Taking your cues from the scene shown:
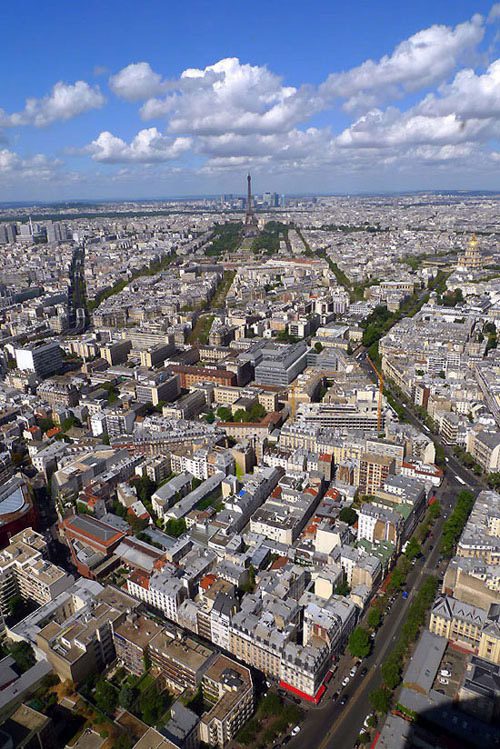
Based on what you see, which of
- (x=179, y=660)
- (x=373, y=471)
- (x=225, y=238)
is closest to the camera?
(x=179, y=660)

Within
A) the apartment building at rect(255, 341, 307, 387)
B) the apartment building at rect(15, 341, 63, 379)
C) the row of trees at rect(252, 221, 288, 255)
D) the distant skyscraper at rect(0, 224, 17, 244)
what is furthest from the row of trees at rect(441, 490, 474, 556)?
the distant skyscraper at rect(0, 224, 17, 244)

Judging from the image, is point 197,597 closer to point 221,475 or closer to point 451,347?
point 221,475

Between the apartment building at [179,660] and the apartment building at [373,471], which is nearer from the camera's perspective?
the apartment building at [179,660]

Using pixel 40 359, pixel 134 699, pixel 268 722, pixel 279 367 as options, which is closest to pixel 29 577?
pixel 134 699

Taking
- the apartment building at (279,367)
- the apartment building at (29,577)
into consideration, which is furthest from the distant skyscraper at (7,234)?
the apartment building at (29,577)

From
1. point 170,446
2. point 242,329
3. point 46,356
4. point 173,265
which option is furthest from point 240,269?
point 170,446

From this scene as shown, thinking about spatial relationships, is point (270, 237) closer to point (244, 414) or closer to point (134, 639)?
point (244, 414)

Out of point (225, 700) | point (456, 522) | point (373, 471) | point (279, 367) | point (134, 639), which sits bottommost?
point (225, 700)

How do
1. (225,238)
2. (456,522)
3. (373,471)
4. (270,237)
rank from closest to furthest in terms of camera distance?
(456,522) < (373,471) < (270,237) < (225,238)

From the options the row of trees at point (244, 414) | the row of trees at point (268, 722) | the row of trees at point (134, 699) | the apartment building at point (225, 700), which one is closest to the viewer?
the apartment building at point (225, 700)

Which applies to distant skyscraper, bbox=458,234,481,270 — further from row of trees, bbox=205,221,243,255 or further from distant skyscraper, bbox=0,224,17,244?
distant skyscraper, bbox=0,224,17,244

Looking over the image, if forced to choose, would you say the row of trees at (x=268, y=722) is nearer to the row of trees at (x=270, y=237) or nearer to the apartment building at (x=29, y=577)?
the apartment building at (x=29, y=577)
